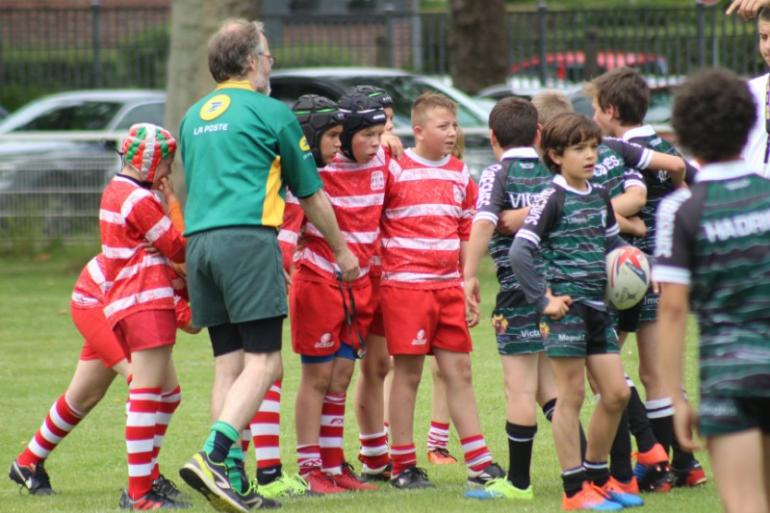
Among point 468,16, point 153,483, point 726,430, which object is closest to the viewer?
point 726,430

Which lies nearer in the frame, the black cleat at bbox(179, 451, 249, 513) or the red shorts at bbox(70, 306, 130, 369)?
the black cleat at bbox(179, 451, 249, 513)

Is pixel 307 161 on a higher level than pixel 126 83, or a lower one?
higher

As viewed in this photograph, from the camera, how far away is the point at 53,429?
23.9 ft

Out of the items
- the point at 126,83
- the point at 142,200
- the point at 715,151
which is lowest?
the point at 126,83

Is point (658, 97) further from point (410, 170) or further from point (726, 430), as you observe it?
point (726, 430)

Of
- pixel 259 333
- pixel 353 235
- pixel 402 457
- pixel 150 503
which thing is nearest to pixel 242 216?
pixel 259 333

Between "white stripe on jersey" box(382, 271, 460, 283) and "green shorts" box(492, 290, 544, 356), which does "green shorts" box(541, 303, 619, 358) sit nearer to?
"green shorts" box(492, 290, 544, 356)

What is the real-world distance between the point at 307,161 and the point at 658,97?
41.9ft

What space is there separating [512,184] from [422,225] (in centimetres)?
57

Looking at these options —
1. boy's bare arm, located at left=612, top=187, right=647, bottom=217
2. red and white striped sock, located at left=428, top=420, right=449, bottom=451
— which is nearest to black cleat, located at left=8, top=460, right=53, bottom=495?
red and white striped sock, located at left=428, top=420, right=449, bottom=451

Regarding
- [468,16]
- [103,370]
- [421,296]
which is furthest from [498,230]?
[468,16]

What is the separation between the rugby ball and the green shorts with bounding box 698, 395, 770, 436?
1768 mm

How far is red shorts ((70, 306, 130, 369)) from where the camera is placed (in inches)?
278

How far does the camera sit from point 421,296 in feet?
23.0
